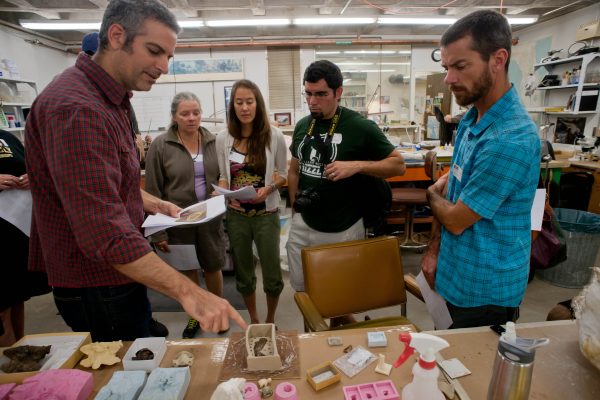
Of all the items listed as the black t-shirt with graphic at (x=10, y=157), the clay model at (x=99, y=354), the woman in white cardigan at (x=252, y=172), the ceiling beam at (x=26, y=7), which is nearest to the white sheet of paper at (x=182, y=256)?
the woman in white cardigan at (x=252, y=172)

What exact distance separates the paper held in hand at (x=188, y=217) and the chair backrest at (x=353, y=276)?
0.45 meters

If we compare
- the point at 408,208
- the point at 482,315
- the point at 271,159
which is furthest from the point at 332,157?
the point at 408,208

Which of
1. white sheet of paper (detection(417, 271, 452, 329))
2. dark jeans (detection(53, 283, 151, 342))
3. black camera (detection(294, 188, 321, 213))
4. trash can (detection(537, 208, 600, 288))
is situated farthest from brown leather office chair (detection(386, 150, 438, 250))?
dark jeans (detection(53, 283, 151, 342))

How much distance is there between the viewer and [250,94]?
2.05m

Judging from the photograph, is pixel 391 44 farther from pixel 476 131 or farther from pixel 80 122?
pixel 80 122

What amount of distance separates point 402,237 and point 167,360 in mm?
3194

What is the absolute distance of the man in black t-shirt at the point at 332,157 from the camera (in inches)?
68.1

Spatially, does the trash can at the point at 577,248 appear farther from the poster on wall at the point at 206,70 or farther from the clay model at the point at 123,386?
the poster on wall at the point at 206,70

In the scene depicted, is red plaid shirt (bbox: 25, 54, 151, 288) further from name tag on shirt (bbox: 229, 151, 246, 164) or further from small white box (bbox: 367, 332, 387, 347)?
name tag on shirt (bbox: 229, 151, 246, 164)

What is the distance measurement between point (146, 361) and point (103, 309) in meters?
0.36

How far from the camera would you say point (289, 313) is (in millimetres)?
2590

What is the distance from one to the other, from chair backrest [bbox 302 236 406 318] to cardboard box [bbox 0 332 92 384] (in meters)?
0.87

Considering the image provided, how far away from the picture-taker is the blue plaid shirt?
100 centimetres

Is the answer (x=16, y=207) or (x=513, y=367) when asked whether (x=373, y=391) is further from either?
(x=16, y=207)
